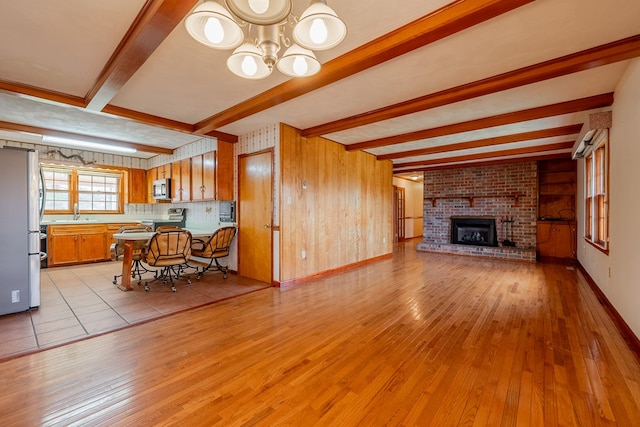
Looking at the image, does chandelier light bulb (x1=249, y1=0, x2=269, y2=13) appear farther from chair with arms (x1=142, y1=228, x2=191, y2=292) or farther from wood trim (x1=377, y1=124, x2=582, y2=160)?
wood trim (x1=377, y1=124, x2=582, y2=160)

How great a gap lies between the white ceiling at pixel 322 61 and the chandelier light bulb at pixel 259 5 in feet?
1.49

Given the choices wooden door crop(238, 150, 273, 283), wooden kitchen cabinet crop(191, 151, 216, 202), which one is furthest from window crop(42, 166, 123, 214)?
wooden door crop(238, 150, 273, 283)

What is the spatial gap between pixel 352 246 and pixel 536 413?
426 cm

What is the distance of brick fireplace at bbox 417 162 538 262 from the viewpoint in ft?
22.8

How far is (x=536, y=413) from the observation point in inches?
63.8

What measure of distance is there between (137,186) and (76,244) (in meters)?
1.90

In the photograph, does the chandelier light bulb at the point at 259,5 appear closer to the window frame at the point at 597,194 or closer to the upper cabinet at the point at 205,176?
the upper cabinet at the point at 205,176

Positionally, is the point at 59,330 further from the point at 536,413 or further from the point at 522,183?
the point at 522,183

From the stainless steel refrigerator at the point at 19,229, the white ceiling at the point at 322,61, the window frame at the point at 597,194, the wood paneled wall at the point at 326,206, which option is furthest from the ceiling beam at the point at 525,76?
the stainless steel refrigerator at the point at 19,229

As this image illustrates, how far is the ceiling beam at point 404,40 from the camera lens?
1.72m

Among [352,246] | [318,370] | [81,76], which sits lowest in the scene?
[318,370]

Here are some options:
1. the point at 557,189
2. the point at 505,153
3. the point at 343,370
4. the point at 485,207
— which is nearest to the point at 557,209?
the point at 557,189

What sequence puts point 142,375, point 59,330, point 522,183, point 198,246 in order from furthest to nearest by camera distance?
point 522,183, point 198,246, point 59,330, point 142,375

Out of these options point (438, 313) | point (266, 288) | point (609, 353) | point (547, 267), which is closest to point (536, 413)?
point (609, 353)
